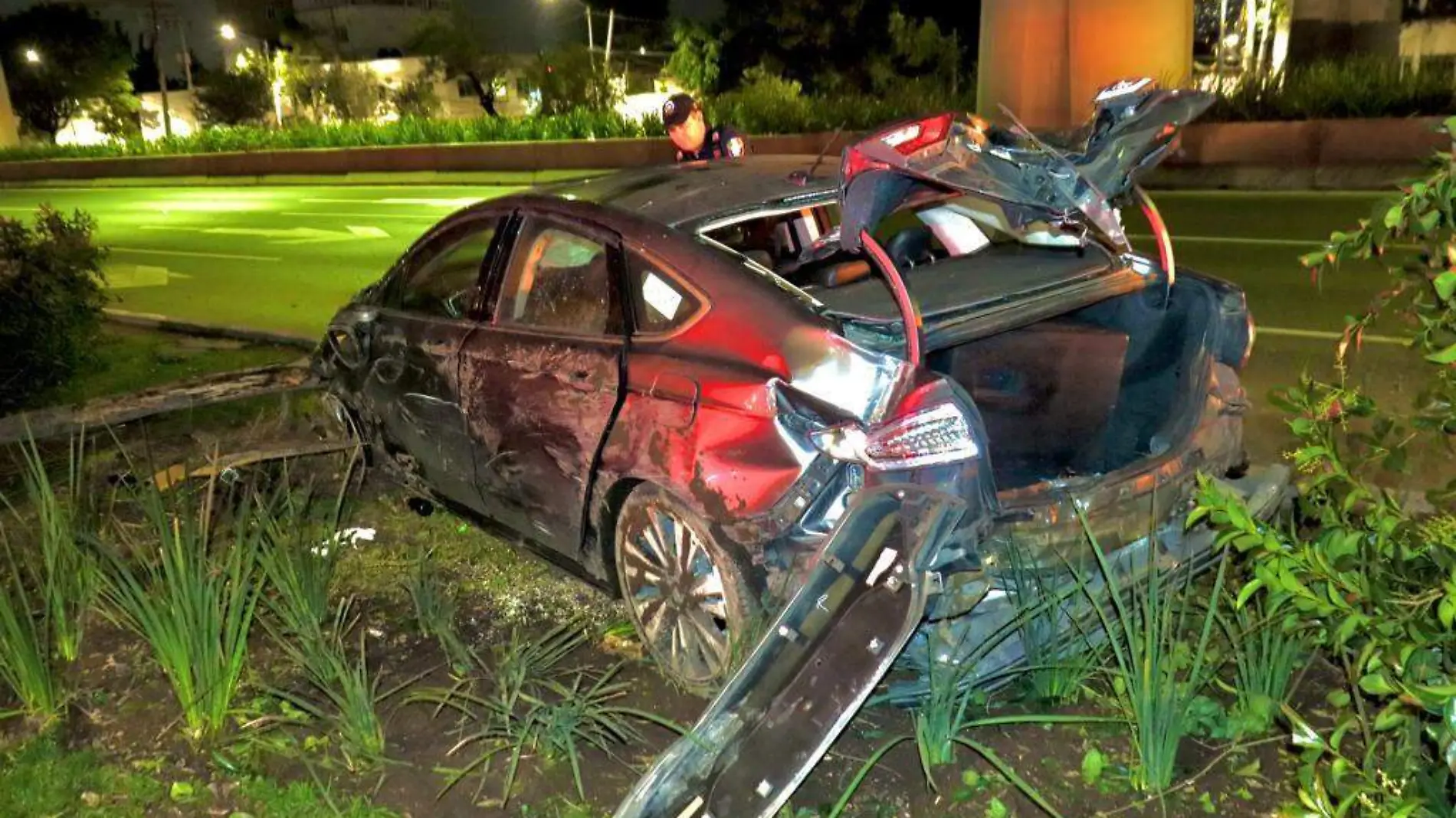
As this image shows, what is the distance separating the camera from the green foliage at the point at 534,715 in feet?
10.8

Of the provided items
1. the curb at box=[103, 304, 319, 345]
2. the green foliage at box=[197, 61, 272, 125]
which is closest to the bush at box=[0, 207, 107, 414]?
the curb at box=[103, 304, 319, 345]

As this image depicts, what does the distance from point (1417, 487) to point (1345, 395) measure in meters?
2.35

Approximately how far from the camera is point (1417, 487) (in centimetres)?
501

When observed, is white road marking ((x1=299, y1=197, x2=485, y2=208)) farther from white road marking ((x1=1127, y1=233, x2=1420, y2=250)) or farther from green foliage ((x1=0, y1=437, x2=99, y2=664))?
green foliage ((x1=0, y1=437, x2=99, y2=664))

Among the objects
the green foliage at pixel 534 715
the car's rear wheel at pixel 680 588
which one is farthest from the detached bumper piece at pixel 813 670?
the car's rear wheel at pixel 680 588

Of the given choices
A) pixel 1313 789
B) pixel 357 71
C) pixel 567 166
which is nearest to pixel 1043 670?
pixel 1313 789

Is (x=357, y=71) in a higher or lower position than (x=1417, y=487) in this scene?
higher

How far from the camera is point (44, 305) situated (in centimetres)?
791

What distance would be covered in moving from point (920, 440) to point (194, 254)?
14.8 meters

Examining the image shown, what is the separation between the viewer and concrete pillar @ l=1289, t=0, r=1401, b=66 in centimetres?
2409

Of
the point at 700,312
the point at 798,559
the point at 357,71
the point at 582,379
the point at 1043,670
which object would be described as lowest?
the point at 1043,670

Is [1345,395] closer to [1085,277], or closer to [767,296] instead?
[1085,277]

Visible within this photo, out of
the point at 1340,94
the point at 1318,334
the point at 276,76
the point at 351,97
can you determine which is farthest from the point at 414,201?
the point at 276,76

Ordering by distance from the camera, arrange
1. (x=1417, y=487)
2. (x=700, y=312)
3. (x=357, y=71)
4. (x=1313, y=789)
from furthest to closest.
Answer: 1. (x=357, y=71)
2. (x=1417, y=487)
3. (x=700, y=312)
4. (x=1313, y=789)
